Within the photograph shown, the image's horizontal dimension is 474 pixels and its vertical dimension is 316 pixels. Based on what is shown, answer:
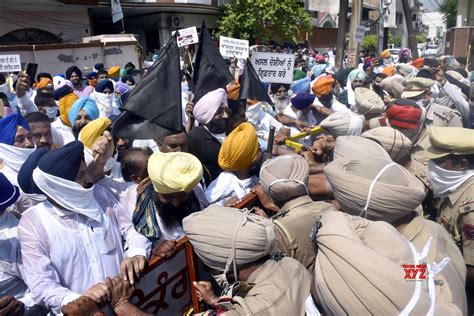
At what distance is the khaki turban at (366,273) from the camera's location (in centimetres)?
135

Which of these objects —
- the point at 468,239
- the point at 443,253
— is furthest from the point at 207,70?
the point at 443,253

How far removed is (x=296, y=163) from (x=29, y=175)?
1548 millimetres

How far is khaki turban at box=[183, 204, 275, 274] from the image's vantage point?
5.72 ft

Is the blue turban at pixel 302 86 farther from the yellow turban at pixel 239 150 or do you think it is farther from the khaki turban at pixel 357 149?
the khaki turban at pixel 357 149

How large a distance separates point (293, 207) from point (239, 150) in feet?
2.58

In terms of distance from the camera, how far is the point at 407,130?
3.78m

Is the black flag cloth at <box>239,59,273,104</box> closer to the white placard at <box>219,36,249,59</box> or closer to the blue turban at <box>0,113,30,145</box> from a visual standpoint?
the white placard at <box>219,36,249,59</box>

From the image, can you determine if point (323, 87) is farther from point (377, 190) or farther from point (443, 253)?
point (443, 253)

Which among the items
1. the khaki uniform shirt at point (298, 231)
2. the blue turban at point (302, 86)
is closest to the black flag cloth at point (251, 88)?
the blue turban at point (302, 86)

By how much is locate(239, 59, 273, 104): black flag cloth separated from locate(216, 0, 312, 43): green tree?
19558mm

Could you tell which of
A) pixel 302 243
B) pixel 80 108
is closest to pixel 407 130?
pixel 302 243

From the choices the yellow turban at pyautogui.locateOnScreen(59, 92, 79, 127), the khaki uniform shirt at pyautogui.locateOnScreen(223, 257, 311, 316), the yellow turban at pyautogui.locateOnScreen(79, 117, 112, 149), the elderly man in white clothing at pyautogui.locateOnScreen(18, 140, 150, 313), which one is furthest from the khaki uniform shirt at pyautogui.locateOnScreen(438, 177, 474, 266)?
the yellow turban at pyautogui.locateOnScreen(59, 92, 79, 127)

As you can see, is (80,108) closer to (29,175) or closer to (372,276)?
(29,175)

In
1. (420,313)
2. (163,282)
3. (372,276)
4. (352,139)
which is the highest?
(352,139)
